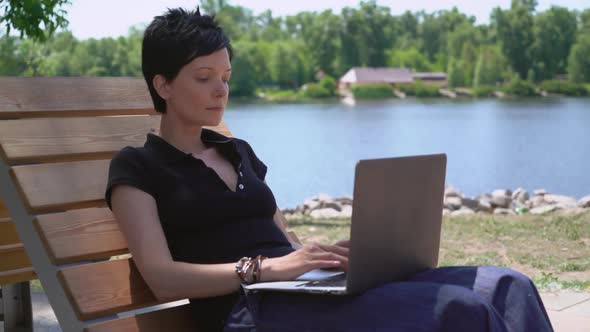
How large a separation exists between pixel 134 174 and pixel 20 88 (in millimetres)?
710

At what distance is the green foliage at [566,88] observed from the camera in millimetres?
46444

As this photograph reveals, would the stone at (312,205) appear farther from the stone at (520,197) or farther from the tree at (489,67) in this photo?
the tree at (489,67)

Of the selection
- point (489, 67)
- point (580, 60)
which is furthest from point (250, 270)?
point (489, 67)

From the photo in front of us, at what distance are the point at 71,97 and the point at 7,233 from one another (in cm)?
56

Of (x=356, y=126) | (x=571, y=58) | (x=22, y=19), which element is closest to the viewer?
(x=22, y=19)

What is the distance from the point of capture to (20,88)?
254cm

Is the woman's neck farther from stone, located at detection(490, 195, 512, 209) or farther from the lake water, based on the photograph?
the lake water

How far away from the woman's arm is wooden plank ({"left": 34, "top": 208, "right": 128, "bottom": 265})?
28 cm

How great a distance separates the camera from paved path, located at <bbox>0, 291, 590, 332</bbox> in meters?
3.28

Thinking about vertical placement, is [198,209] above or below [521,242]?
above

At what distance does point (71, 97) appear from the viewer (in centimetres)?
265

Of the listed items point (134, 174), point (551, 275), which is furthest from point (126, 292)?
point (551, 275)

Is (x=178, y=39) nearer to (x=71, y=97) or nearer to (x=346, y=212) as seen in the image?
(x=71, y=97)

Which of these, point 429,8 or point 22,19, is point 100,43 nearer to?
point 429,8
